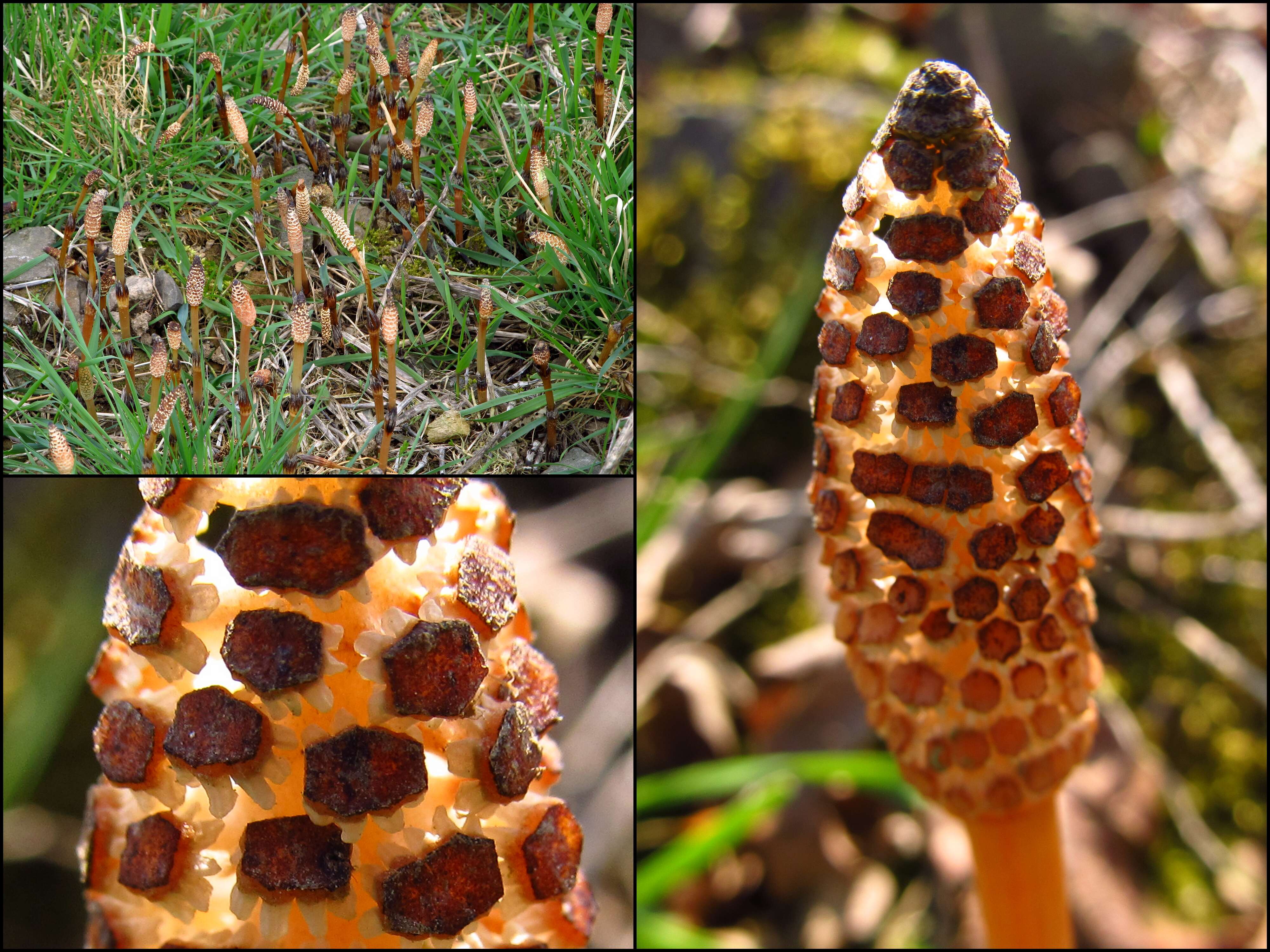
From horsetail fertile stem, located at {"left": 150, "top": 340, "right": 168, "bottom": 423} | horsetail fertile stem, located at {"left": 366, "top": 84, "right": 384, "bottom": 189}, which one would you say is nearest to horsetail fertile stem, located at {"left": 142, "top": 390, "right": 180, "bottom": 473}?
horsetail fertile stem, located at {"left": 150, "top": 340, "right": 168, "bottom": 423}

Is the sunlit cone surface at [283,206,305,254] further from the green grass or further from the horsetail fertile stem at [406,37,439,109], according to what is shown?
the horsetail fertile stem at [406,37,439,109]

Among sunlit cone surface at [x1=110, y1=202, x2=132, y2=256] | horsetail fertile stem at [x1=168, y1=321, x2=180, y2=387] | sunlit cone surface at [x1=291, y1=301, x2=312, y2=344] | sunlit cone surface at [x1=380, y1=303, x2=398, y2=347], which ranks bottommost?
horsetail fertile stem at [x1=168, y1=321, x2=180, y2=387]

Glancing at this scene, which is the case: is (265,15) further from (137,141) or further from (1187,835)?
(1187,835)

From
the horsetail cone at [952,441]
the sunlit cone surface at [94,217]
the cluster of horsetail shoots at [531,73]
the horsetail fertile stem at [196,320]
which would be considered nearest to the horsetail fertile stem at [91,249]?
the sunlit cone surface at [94,217]

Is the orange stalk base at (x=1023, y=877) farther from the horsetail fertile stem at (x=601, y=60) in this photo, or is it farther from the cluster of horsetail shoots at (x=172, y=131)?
the cluster of horsetail shoots at (x=172, y=131)

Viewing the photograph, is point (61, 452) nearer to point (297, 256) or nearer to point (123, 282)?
point (123, 282)
